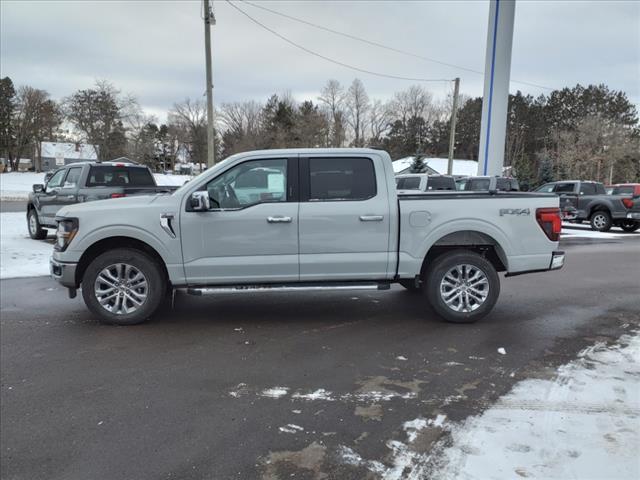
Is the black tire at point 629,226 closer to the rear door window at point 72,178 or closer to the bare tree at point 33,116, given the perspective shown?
the rear door window at point 72,178

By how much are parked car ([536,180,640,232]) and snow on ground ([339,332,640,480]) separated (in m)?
15.0

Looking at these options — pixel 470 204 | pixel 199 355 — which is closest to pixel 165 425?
pixel 199 355

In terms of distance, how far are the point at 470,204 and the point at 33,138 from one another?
78.4m

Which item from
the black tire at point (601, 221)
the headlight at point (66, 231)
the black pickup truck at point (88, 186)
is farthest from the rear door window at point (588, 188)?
the headlight at point (66, 231)

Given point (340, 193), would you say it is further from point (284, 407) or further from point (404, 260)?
point (284, 407)

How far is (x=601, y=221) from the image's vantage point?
17.8 meters

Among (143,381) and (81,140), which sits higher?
(81,140)

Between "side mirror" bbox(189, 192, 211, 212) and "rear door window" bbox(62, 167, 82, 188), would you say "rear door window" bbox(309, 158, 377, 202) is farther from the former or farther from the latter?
"rear door window" bbox(62, 167, 82, 188)

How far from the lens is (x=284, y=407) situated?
360 centimetres

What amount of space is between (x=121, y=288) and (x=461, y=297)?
4.05 meters

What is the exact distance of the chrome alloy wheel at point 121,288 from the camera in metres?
5.49

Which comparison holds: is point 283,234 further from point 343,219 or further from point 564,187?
point 564,187

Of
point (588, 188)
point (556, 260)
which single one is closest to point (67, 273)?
point (556, 260)

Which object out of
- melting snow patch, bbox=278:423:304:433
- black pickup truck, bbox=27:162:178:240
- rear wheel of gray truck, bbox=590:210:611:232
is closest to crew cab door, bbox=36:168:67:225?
black pickup truck, bbox=27:162:178:240
